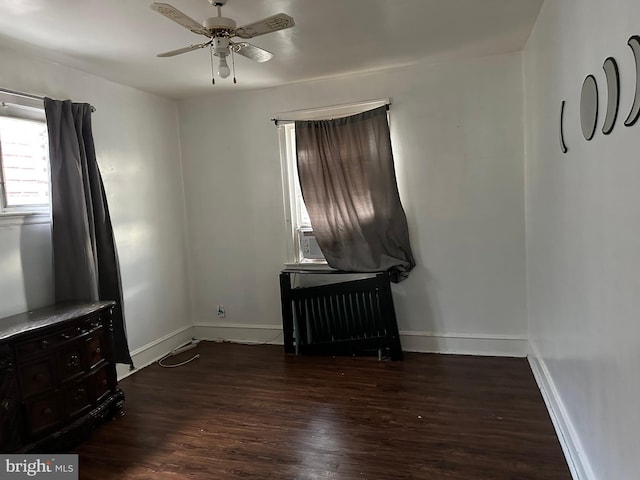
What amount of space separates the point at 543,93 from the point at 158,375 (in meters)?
3.48

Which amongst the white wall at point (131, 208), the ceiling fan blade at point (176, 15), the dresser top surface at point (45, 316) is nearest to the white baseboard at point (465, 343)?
the white wall at point (131, 208)

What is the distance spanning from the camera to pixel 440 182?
12.0ft

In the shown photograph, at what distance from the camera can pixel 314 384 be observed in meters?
3.27

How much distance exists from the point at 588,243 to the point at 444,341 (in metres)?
2.20

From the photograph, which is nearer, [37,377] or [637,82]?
[637,82]

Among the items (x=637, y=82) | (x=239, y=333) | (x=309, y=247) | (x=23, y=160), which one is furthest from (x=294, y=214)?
(x=637, y=82)

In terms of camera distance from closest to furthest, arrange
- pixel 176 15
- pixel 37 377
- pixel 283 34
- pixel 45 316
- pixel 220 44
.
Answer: pixel 176 15 < pixel 220 44 < pixel 37 377 < pixel 45 316 < pixel 283 34

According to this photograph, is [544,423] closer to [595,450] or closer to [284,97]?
[595,450]

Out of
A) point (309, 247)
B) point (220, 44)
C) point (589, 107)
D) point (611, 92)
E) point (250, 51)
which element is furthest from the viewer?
point (309, 247)

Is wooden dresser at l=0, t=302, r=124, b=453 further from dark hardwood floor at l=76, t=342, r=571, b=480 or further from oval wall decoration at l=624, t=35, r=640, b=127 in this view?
oval wall decoration at l=624, t=35, r=640, b=127

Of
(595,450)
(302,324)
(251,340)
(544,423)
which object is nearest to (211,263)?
(251,340)

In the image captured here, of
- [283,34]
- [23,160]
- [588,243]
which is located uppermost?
[283,34]

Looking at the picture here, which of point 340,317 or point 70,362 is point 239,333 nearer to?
point 340,317

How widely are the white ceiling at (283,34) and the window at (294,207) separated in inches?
16.6
